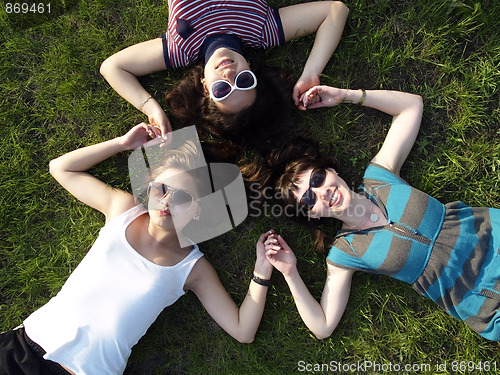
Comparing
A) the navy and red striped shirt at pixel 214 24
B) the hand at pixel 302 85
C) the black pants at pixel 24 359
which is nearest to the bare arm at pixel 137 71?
the navy and red striped shirt at pixel 214 24

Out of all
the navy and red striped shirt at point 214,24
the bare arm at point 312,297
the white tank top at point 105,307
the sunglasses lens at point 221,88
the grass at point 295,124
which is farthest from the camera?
the grass at point 295,124

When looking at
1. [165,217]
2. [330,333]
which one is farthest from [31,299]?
[330,333]

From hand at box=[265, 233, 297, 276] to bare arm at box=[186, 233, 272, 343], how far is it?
0.22 ft

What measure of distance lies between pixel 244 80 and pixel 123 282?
1732mm

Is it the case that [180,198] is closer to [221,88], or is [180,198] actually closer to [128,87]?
[221,88]

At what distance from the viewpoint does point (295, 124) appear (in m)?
3.37

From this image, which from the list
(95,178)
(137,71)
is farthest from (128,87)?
(95,178)

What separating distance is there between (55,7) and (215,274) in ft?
9.04

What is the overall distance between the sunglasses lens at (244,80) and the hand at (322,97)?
1.85 ft

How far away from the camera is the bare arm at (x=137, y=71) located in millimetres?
3186

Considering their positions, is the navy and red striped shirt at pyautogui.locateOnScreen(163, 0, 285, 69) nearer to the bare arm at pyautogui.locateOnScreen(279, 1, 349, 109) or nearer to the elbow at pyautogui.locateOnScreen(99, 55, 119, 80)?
the bare arm at pyautogui.locateOnScreen(279, 1, 349, 109)

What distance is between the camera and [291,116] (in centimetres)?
335

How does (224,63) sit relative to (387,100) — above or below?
above

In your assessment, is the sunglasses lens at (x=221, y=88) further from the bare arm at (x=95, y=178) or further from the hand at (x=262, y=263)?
the hand at (x=262, y=263)
